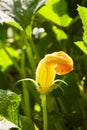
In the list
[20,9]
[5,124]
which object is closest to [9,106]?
[5,124]

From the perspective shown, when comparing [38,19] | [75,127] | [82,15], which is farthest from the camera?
[38,19]

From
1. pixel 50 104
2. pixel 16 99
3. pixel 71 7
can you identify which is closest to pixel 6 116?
pixel 16 99

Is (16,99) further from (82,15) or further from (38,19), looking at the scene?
(38,19)

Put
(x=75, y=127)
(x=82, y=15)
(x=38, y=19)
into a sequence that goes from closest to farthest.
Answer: (x=82, y=15)
(x=75, y=127)
(x=38, y=19)

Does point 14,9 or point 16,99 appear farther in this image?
point 14,9

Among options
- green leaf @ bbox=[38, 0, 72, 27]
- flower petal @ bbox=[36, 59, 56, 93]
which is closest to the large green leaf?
green leaf @ bbox=[38, 0, 72, 27]

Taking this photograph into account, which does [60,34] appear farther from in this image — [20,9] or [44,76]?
[44,76]

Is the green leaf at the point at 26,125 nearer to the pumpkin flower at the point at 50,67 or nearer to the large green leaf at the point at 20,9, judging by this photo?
the pumpkin flower at the point at 50,67
